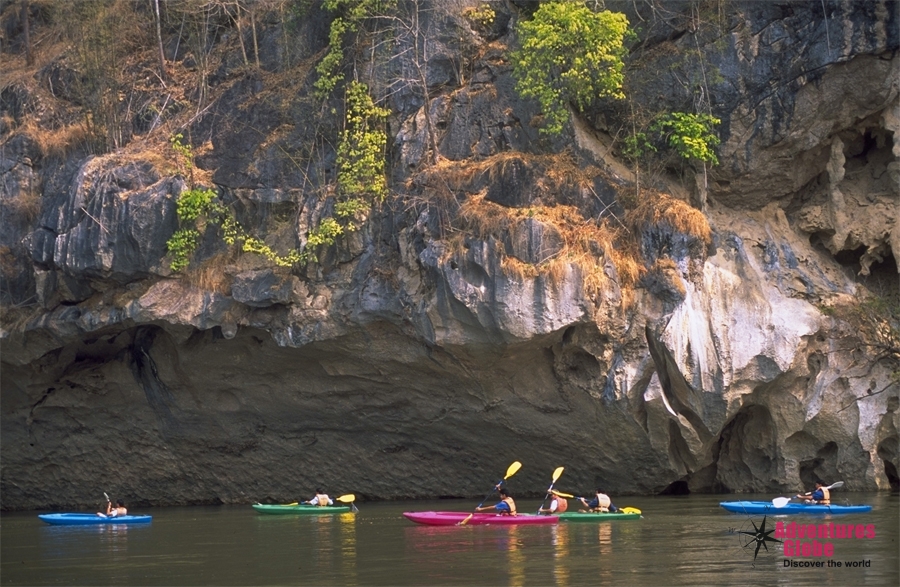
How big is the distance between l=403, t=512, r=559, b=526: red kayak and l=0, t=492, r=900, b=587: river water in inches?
8.2

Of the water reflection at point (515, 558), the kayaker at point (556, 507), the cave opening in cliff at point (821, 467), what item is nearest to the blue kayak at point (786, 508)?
the kayaker at point (556, 507)

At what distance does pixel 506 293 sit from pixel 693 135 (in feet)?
14.8

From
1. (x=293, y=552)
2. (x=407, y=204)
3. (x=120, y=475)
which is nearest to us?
(x=293, y=552)

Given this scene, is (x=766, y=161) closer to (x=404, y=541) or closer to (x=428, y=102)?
(x=428, y=102)

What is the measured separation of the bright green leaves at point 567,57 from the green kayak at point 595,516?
22.3 ft

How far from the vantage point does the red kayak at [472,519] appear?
18.6 m

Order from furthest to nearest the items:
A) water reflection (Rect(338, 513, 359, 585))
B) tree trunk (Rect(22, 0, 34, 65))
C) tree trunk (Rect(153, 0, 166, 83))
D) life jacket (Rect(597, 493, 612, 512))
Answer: tree trunk (Rect(22, 0, 34, 65)) → tree trunk (Rect(153, 0, 166, 83)) → life jacket (Rect(597, 493, 612, 512)) → water reflection (Rect(338, 513, 359, 585))

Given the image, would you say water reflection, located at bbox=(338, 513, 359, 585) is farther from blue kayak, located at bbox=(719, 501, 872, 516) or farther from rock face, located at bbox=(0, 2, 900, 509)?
blue kayak, located at bbox=(719, 501, 872, 516)

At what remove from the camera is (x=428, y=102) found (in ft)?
71.1

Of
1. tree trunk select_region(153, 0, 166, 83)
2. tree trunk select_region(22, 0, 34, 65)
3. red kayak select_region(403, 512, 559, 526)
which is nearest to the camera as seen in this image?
red kayak select_region(403, 512, 559, 526)

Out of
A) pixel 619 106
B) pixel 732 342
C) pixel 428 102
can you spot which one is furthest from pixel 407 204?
pixel 732 342

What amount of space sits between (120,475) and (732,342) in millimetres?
13637

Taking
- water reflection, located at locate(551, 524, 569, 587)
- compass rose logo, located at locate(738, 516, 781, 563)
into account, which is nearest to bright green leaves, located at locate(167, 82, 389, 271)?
water reflection, located at locate(551, 524, 569, 587)

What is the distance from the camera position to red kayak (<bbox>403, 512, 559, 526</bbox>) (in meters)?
18.6
